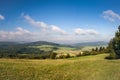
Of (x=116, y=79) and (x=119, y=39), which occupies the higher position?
(x=119, y=39)

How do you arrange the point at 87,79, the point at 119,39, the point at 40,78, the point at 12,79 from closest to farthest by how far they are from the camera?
the point at 12,79, the point at 40,78, the point at 87,79, the point at 119,39

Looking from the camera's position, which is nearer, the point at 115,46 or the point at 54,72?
the point at 54,72

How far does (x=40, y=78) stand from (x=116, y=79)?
693 centimetres

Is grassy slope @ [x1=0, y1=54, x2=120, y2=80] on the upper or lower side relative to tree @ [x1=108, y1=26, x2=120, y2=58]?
lower

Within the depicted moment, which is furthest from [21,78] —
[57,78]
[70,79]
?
[70,79]

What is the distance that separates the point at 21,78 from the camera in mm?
16312

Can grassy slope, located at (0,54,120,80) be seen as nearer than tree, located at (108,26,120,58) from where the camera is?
Yes

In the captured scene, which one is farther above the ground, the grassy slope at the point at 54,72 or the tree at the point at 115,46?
the tree at the point at 115,46

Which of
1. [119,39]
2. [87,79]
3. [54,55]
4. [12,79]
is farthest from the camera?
[54,55]

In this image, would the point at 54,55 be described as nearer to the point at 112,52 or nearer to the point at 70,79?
the point at 112,52

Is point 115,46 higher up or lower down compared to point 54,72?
higher up

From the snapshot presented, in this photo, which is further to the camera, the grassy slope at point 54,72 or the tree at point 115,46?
the tree at point 115,46

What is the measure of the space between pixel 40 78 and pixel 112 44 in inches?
2341

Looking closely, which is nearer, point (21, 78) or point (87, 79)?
point (21, 78)
